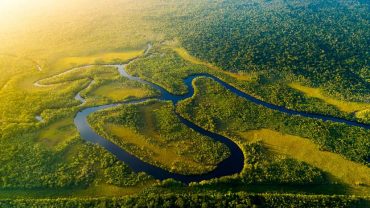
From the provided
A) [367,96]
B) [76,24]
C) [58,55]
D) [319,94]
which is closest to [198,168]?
[319,94]

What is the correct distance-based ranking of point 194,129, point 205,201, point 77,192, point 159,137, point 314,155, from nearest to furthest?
point 205,201
point 77,192
point 314,155
point 159,137
point 194,129

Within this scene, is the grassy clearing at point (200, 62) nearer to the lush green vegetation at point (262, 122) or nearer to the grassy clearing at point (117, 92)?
the lush green vegetation at point (262, 122)

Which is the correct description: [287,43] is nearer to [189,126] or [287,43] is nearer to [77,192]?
[189,126]

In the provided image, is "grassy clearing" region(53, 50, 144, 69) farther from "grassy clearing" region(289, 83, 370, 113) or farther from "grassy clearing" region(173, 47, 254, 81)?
"grassy clearing" region(289, 83, 370, 113)

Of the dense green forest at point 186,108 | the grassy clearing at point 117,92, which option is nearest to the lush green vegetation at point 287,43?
the dense green forest at point 186,108

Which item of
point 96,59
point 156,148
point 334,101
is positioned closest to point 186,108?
point 156,148

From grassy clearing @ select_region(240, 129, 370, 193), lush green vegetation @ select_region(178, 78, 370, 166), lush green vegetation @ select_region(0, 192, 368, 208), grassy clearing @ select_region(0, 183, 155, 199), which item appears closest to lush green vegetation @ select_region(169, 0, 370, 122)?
lush green vegetation @ select_region(178, 78, 370, 166)
